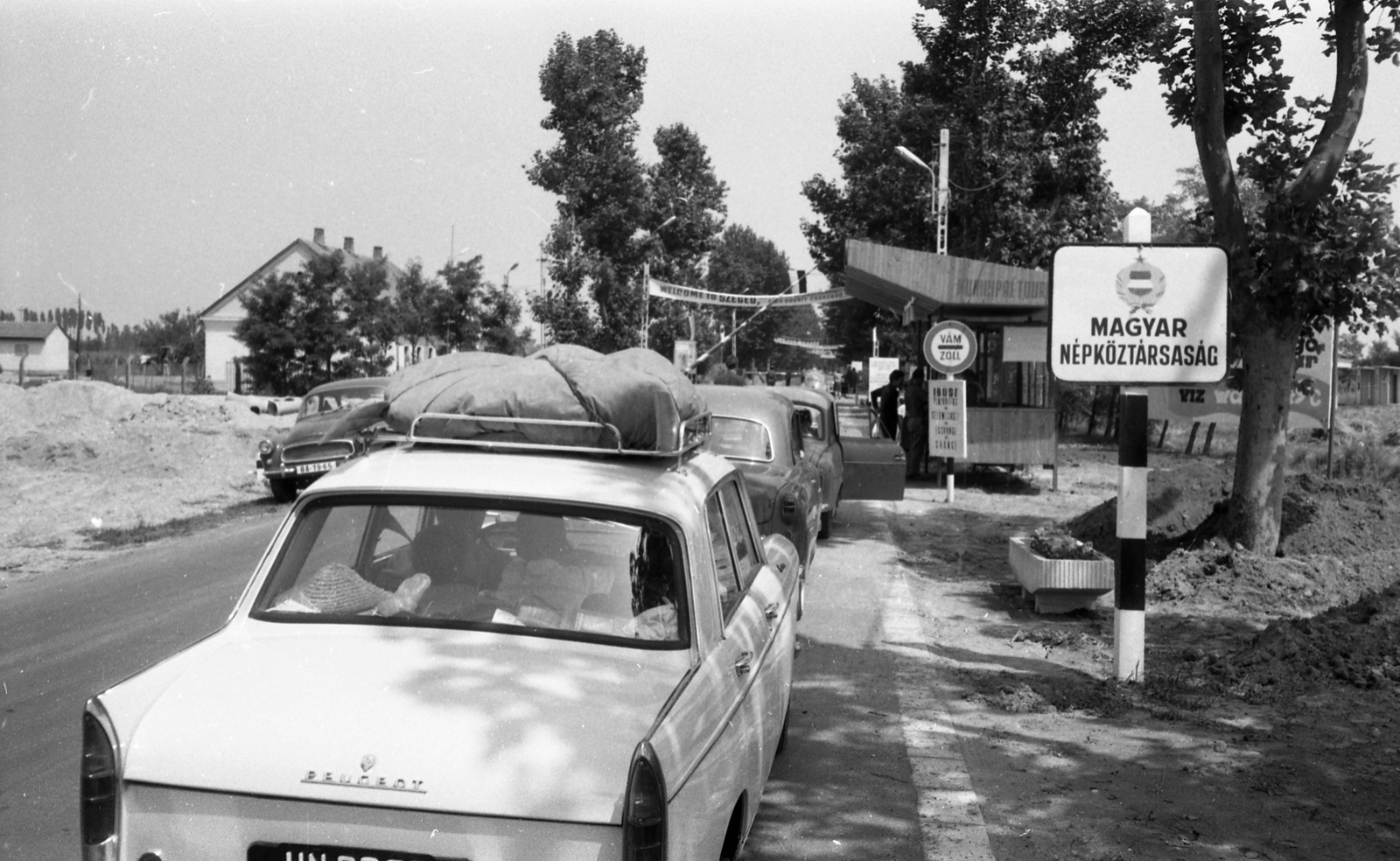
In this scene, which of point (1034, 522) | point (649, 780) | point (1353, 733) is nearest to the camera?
point (649, 780)

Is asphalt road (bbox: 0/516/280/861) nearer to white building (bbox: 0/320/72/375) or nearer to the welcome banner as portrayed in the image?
the welcome banner

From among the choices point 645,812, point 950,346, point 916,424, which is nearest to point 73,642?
point 645,812

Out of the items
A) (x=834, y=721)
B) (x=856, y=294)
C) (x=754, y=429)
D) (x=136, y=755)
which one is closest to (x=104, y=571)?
(x=754, y=429)

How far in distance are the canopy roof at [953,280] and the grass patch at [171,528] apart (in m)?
9.79

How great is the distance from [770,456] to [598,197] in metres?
29.5

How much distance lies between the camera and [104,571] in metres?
11.5

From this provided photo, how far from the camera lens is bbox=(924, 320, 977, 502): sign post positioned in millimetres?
17203

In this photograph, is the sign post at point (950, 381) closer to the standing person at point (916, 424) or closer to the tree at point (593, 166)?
the standing person at point (916, 424)

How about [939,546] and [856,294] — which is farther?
[856,294]

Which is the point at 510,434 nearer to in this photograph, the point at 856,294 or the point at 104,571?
the point at 104,571

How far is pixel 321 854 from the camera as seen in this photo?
291cm

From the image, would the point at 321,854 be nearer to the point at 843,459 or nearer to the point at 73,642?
the point at 73,642

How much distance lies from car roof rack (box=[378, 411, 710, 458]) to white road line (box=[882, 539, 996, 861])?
1.85 metres

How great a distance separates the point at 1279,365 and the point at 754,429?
166 inches
